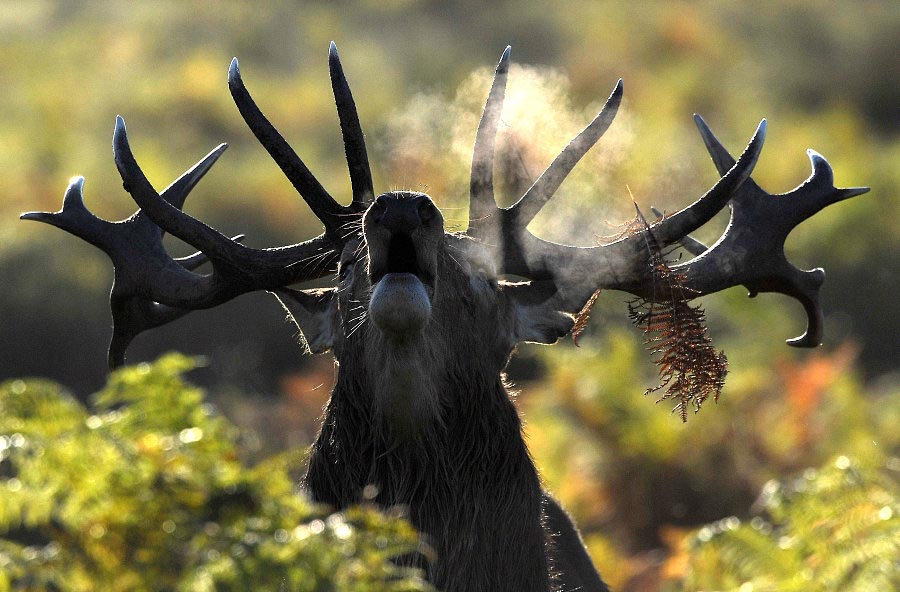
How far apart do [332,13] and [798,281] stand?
47698 mm

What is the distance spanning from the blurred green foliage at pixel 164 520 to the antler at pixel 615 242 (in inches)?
47.0

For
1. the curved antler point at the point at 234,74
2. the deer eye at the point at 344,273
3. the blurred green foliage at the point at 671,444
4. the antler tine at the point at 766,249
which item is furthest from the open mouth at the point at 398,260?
the blurred green foliage at the point at 671,444

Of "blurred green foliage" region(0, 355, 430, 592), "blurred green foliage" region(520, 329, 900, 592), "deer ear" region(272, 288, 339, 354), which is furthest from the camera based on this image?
"blurred green foliage" region(520, 329, 900, 592)

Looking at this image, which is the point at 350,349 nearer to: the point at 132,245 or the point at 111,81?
the point at 132,245

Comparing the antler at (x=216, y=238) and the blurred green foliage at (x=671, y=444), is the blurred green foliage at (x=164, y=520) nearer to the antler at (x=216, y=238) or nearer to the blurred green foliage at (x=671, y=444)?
the antler at (x=216, y=238)

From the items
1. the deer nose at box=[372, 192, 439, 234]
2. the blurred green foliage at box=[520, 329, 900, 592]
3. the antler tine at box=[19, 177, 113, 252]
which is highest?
the blurred green foliage at box=[520, 329, 900, 592]

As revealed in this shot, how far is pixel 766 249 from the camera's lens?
544 cm

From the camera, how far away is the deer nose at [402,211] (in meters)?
4.11

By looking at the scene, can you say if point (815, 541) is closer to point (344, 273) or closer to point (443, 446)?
point (443, 446)

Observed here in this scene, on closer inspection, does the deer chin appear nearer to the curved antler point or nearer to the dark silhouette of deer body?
Answer: the dark silhouette of deer body

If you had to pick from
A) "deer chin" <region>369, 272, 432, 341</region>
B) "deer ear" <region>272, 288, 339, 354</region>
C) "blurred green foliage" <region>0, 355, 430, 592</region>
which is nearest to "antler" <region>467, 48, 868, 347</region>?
"deer ear" <region>272, 288, 339, 354</region>

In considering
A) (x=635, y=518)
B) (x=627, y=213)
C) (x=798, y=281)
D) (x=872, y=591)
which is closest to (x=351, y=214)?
(x=798, y=281)

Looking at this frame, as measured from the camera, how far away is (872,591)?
6340mm

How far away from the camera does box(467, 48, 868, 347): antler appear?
4.89m
